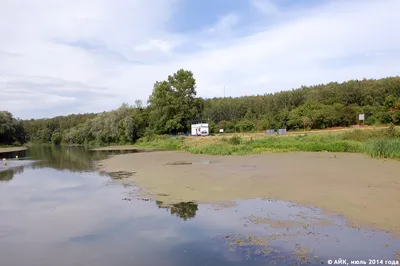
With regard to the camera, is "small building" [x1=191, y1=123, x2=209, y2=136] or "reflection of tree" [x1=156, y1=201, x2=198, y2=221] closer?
"reflection of tree" [x1=156, y1=201, x2=198, y2=221]

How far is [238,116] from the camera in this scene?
3957 inches

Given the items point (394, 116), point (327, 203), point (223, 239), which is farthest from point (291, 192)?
point (394, 116)

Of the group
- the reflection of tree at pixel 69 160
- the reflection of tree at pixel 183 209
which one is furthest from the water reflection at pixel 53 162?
the reflection of tree at pixel 183 209

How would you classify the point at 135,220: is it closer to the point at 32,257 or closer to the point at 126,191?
the point at 32,257

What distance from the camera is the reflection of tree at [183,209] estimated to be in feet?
38.0

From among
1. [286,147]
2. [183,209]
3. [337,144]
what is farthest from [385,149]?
[183,209]

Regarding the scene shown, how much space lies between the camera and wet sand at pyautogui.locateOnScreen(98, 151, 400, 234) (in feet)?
35.4

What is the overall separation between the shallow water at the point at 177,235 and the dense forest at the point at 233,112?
162ft

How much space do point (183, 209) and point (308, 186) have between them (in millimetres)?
5926

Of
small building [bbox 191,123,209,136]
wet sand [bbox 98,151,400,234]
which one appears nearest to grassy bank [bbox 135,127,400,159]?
wet sand [bbox 98,151,400,234]

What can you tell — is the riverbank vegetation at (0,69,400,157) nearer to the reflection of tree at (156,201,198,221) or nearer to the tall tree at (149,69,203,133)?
the tall tree at (149,69,203,133)

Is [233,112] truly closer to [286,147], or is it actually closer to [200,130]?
[200,130]

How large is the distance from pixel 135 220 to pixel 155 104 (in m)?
61.6

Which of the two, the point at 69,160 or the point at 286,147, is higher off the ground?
the point at 286,147
